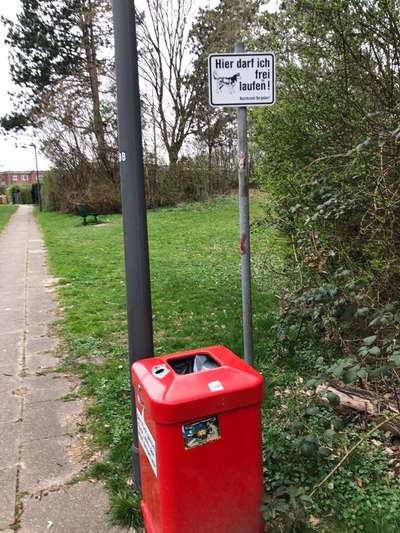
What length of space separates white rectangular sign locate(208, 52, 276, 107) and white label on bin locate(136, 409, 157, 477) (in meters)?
1.69

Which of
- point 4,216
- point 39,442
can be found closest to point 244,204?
point 39,442

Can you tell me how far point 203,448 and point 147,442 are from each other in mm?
318

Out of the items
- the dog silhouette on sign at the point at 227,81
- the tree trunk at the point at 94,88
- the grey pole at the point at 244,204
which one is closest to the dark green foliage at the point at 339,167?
the grey pole at the point at 244,204

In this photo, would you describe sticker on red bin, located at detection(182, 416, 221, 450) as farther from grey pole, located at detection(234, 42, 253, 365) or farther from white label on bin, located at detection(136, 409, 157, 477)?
grey pole, located at detection(234, 42, 253, 365)

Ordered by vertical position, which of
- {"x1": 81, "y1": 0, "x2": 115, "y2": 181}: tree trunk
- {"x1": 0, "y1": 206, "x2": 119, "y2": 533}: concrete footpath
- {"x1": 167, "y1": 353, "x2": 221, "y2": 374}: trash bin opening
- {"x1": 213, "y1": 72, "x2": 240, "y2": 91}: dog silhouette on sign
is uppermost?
{"x1": 81, "y1": 0, "x2": 115, "y2": 181}: tree trunk

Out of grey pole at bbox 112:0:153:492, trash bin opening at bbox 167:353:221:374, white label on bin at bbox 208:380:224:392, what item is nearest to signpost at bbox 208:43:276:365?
grey pole at bbox 112:0:153:492

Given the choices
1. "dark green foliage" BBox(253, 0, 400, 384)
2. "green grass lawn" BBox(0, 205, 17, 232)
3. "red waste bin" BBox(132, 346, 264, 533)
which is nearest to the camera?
"red waste bin" BBox(132, 346, 264, 533)

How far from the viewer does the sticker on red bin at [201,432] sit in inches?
69.9

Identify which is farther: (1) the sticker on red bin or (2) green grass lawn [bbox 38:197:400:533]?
(2) green grass lawn [bbox 38:197:400:533]

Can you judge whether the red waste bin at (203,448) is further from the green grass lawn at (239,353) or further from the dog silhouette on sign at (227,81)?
the dog silhouette on sign at (227,81)

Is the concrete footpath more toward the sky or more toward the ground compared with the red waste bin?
more toward the ground

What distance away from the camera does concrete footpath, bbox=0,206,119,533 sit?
232 cm

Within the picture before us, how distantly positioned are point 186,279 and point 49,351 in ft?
9.73

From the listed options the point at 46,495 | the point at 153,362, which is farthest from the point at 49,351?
the point at 153,362
